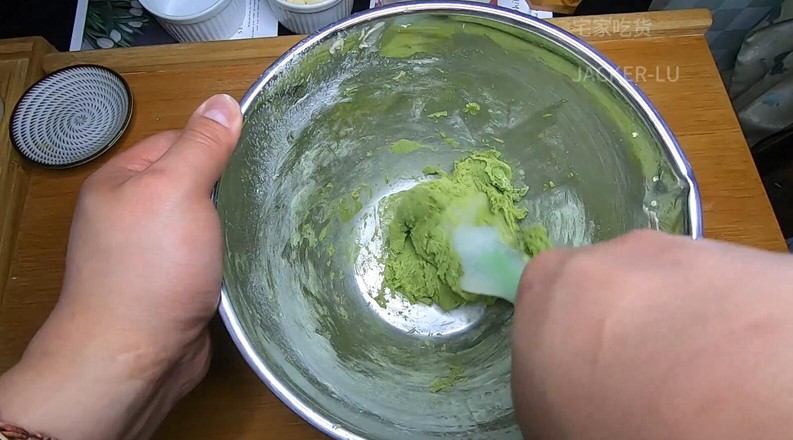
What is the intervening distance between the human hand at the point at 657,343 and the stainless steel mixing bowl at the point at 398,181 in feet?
0.63

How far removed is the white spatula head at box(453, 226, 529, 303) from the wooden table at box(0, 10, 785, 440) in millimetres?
257

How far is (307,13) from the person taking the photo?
878 millimetres

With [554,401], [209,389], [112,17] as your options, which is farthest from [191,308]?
[112,17]

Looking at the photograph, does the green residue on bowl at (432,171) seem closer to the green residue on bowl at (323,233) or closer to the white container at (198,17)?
the green residue on bowl at (323,233)

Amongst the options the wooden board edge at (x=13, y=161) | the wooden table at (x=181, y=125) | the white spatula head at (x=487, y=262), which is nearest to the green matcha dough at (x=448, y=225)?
the white spatula head at (x=487, y=262)

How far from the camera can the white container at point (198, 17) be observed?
888 millimetres

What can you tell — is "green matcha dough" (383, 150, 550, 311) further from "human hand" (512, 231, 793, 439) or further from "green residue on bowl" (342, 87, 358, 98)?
"human hand" (512, 231, 793, 439)

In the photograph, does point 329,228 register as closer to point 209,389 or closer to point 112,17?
point 209,389

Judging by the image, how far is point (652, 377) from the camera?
313 millimetres

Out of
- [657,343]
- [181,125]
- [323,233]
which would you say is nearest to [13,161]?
[181,125]

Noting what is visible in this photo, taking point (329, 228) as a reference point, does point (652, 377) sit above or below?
above

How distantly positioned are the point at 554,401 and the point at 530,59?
409 millimetres

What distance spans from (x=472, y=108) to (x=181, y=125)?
40 centimetres

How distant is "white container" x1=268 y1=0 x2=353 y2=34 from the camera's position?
87 cm
